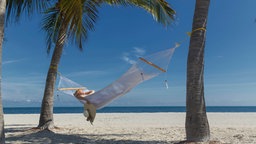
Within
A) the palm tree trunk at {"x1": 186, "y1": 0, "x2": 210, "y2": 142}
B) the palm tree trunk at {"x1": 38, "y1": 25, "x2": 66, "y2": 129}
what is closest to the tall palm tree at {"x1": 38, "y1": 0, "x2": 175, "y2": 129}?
the palm tree trunk at {"x1": 38, "y1": 25, "x2": 66, "y2": 129}

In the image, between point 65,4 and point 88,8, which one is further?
point 88,8

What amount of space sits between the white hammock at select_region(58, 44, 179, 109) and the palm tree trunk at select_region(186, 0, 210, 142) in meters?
0.33

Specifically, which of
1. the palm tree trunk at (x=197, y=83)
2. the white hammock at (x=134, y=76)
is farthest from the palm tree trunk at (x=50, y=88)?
the palm tree trunk at (x=197, y=83)

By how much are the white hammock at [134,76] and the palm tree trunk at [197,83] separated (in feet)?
1.07

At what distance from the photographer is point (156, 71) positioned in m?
4.66

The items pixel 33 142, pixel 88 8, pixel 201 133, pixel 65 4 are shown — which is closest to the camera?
pixel 201 133

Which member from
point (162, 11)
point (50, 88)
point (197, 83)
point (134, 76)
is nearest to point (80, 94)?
point (134, 76)

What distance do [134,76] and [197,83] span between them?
0.97 meters

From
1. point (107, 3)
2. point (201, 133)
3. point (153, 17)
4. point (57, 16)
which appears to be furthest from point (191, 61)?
point (57, 16)

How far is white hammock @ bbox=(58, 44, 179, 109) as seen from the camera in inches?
181

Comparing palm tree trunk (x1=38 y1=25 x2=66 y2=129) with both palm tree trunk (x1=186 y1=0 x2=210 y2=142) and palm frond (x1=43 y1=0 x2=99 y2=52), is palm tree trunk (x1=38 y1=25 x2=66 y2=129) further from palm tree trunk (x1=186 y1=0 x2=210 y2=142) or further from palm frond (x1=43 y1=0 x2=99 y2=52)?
palm tree trunk (x1=186 y1=0 x2=210 y2=142)

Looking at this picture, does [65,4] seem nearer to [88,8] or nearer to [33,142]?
[88,8]

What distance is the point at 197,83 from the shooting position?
435 cm

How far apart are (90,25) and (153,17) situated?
1551mm
